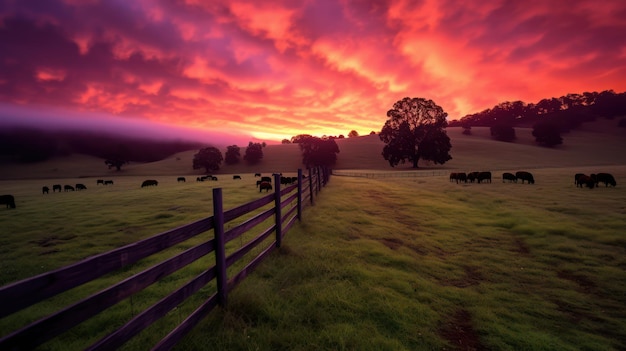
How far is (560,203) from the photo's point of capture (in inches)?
643

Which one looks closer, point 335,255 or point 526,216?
point 335,255

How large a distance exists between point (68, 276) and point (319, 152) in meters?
87.6

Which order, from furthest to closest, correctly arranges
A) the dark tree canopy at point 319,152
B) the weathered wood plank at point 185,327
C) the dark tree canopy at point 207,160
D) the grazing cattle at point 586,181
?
the dark tree canopy at point 319,152
the dark tree canopy at point 207,160
the grazing cattle at point 586,181
the weathered wood plank at point 185,327

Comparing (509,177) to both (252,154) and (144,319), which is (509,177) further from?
(252,154)

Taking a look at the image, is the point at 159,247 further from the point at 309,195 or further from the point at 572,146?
the point at 572,146

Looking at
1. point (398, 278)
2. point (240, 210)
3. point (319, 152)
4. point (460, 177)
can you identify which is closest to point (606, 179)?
point (460, 177)

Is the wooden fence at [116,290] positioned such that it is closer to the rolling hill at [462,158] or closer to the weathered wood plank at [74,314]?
the weathered wood plank at [74,314]

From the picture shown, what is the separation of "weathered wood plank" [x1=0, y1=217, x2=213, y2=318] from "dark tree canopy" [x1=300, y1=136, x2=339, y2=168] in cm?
8432

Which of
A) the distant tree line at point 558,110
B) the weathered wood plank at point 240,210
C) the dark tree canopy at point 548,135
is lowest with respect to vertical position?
the weathered wood plank at point 240,210

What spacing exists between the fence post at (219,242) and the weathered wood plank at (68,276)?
102cm

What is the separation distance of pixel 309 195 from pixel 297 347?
11707 mm

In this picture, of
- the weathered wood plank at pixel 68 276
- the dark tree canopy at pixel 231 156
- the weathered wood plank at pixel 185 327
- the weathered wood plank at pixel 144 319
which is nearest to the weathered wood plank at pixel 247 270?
the weathered wood plank at pixel 185 327

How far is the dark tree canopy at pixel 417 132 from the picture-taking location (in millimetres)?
68625

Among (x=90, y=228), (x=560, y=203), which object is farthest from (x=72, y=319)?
(x=560, y=203)
